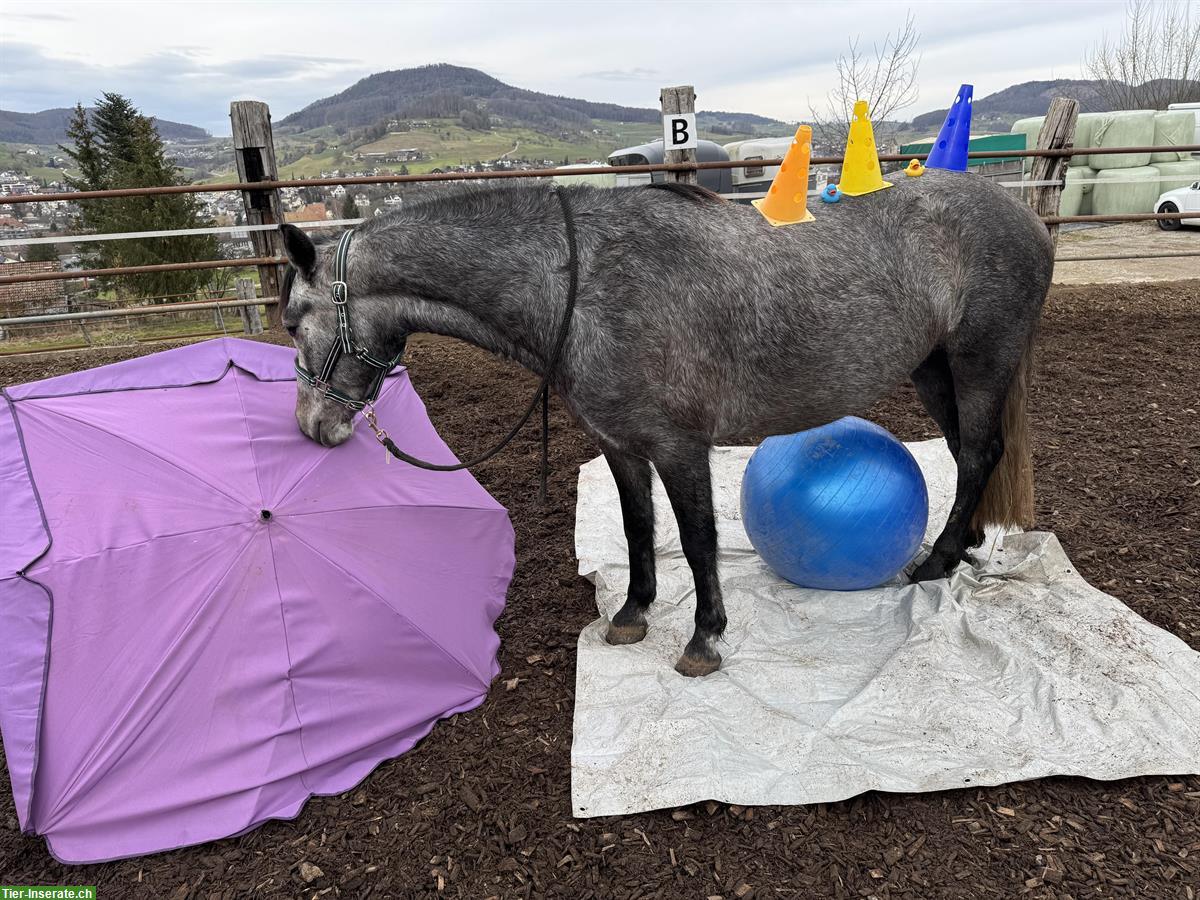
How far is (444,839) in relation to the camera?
7.95ft

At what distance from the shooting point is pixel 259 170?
6941mm

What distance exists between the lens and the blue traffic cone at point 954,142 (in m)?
3.46

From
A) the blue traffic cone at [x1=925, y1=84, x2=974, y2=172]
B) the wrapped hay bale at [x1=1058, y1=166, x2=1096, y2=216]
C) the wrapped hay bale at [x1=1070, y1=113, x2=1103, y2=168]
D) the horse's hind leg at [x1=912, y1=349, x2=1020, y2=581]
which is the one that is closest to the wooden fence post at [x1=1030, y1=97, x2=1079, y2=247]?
the blue traffic cone at [x1=925, y1=84, x2=974, y2=172]

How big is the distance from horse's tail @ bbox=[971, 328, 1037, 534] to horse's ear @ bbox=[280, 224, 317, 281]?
3.00 m

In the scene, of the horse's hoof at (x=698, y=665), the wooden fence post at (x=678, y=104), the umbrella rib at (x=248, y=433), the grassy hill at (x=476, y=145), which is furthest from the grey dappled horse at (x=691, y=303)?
the grassy hill at (x=476, y=145)

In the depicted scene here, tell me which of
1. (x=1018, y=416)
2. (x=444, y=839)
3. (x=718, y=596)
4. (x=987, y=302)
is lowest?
(x=444, y=839)

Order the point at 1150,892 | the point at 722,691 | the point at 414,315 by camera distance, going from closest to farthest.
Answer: the point at 1150,892 < the point at 414,315 < the point at 722,691

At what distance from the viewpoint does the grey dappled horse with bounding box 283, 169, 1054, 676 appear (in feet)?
8.92

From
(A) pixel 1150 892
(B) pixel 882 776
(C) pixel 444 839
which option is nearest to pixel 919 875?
(B) pixel 882 776

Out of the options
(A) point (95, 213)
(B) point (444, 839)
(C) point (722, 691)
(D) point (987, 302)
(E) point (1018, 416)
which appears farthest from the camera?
(A) point (95, 213)

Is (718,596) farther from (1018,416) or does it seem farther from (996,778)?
(1018,416)

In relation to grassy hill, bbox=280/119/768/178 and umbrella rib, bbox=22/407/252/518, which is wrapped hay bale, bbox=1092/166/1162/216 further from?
grassy hill, bbox=280/119/768/178

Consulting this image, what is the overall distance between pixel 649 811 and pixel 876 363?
1874mm

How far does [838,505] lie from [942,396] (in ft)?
3.08
